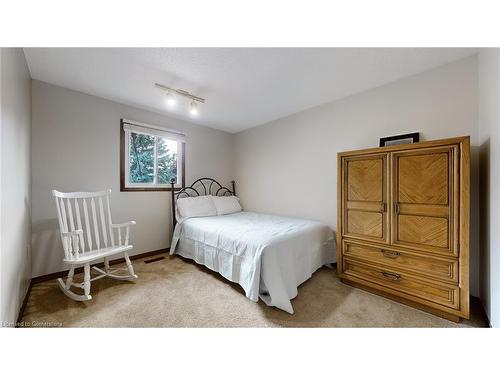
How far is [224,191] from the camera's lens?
13.3ft

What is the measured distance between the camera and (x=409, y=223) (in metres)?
1.70

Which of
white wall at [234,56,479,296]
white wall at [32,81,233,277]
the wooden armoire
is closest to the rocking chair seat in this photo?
white wall at [32,81,233,277]

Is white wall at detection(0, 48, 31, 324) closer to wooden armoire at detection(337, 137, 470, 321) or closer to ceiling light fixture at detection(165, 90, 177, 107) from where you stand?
ceiling light fixture at detection(165, 90, 177, 107)

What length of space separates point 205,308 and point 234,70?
7.72 feet

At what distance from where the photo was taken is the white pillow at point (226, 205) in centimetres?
343

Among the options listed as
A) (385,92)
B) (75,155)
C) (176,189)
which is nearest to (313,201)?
(385,92)

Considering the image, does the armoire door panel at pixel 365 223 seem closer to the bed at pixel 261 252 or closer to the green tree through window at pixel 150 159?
the bed at pixel 261 252

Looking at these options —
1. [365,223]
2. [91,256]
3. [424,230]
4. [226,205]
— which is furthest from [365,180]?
[91,256]

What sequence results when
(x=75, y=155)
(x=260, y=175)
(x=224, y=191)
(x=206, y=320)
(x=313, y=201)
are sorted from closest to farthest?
(x=206, y=320) → (x=75, y=155) → (x=313, y=201) → (x=260, y=175) → (x=224, y=191)

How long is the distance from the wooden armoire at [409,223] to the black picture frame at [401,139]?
448 millimetres

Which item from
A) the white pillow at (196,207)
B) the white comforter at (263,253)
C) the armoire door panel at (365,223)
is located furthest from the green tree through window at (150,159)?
the armoire door panel at (365,223)

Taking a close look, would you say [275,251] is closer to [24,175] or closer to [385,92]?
[385,92]
